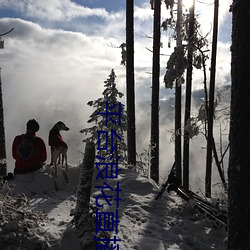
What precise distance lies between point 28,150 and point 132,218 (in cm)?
391

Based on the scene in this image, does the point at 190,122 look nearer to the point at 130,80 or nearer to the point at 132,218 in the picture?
the point at 130,80

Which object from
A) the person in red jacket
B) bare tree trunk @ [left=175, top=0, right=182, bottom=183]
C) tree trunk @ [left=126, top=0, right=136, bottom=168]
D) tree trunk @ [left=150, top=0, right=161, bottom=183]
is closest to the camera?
the person in red jacket

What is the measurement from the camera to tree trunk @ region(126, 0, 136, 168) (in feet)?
46.2

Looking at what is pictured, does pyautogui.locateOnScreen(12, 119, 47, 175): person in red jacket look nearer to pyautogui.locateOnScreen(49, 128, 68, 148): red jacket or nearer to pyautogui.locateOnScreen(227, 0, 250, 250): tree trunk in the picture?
pyautogui.locateOnScreen(49, 128, 68, 148): red jacket

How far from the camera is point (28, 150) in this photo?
→ 9.27 metres

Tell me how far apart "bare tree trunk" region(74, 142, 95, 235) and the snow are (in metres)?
0.21

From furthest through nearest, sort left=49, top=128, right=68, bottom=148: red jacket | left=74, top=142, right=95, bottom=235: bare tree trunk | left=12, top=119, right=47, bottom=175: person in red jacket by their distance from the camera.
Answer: left=49, top=128, right=68, bottom=148: red jacket < left=12, top=119, right=47, bottom=175: person in red jacket < left=74, top=142, right=95, bottom=235: bare tree trunk

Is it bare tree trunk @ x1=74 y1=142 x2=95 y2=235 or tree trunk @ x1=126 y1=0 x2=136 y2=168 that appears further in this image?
tree trunk @ x1=126 y1=0 x2=136 y2=168

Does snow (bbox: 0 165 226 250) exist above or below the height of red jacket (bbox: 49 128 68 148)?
below

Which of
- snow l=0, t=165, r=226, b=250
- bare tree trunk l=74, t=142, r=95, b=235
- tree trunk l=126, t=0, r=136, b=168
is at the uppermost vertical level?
tree trunk l=126, t=0, r=136, b=168

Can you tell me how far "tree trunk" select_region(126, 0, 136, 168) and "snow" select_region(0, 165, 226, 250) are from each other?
13.6ft

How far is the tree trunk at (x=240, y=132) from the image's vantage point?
15.4ft

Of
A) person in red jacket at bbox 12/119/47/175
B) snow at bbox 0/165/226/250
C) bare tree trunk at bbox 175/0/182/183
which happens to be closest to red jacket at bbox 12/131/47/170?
person in red jacket at bbox 12/119/47/175

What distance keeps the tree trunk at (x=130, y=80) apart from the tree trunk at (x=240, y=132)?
9331mm
